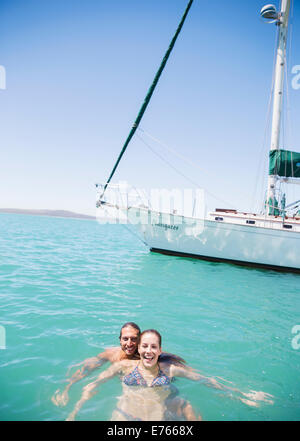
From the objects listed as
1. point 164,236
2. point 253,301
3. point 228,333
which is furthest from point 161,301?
point 164,236

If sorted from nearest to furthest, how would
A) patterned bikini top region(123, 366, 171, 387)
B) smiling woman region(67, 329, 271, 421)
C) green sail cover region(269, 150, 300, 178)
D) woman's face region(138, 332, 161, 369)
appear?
smiling woman region(67, 329, 271, 421) < woman's face region(138, 332, 161, 369) < patterned bikini top region(123, 366, 171, 387) < green sail cover region(269, 150, 300, 178)

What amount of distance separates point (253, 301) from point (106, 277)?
5.69 meters

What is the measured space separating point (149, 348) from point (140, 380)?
22.1 inches

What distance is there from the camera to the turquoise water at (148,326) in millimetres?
3207

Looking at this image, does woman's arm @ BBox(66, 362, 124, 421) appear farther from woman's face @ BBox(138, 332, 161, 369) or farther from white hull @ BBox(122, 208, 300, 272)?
white hull @ BBox(122, 208, 300, 272)

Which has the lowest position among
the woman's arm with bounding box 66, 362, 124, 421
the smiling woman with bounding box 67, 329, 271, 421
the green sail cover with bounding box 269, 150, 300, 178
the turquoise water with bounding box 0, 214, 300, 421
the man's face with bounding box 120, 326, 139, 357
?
the turquoise water with bounding box 0, 214, 300, 421

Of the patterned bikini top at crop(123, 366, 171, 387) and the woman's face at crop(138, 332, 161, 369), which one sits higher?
the woman's face at crop(138, 332, 161, 369)

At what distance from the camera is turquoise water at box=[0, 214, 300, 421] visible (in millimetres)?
3207

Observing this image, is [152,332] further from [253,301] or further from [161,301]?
[253,301]

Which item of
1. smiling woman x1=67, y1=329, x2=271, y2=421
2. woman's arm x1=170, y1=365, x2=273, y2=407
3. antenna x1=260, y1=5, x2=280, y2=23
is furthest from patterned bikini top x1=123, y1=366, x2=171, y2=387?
antenna x1=260, y1=5, x2=280, y2=23

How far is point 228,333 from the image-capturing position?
5.45m

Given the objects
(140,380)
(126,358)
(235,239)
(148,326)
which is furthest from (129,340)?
(235,239)

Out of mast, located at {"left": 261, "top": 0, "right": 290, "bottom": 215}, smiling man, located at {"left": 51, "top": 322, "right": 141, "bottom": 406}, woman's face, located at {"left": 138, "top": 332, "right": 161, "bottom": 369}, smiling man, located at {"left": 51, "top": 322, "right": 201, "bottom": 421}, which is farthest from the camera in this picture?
mast, located at {"left": 261, "top": 0, "right": 290, "bottom": 215}
